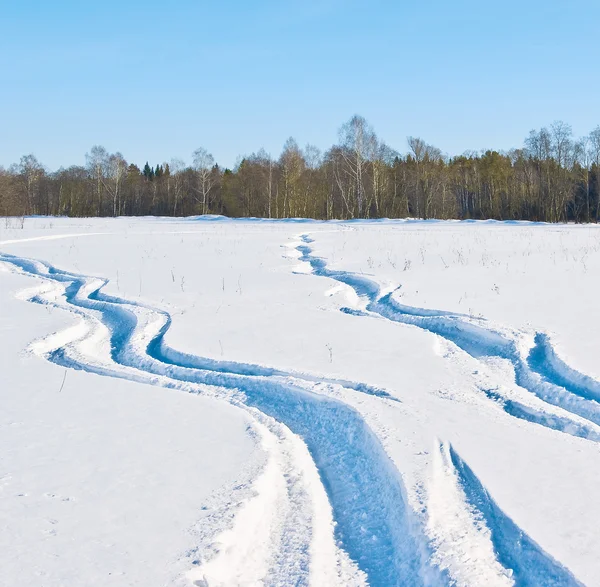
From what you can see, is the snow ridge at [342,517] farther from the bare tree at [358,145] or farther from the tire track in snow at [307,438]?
the bare tree at [358,145]

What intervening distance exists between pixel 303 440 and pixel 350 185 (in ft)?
145

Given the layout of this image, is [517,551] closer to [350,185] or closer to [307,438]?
[307,438]

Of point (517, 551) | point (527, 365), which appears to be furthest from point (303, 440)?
point (527, 365)

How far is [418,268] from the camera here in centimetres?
1176

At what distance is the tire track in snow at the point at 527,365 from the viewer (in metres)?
4.19

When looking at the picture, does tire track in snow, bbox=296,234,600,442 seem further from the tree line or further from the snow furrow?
the tree line

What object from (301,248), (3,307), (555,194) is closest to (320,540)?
(3,307)

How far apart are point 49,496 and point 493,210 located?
5398 centimetres

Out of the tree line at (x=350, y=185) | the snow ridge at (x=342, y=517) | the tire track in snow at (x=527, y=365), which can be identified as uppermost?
the tree line at (x=350, y=185)

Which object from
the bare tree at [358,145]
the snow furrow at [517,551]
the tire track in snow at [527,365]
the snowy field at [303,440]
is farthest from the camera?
the bare tree at [358,145]

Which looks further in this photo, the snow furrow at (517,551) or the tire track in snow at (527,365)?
the tire track in snow at (527,365)

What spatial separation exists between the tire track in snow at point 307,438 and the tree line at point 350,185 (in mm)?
33283

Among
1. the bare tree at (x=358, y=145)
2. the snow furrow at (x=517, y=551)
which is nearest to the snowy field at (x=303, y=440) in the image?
the snow furrow at (x=517, y=551)

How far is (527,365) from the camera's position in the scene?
541cm
